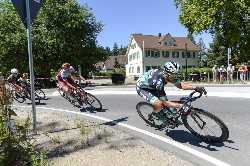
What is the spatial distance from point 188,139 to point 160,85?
3.96ft

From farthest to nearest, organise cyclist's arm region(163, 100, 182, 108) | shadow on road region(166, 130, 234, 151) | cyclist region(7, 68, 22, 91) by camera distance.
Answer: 1. cyclist region(7, 68, 22, 91)
2. cyclist's arm region(163, 100, 182, 108)
3. shadow on road region(166, 130, 234, 151)

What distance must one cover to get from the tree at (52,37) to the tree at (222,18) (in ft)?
30.8

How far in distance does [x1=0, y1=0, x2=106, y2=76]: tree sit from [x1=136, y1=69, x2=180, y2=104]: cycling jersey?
32.9 metres

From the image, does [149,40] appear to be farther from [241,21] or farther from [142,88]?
[142,88]

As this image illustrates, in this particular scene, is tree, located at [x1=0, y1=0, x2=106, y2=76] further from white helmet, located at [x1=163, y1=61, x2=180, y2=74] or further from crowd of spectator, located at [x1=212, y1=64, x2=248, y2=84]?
white helmet, located at [x1=163, y1=61, x2=180, y2=74]

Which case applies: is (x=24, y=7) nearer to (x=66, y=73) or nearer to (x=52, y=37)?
(x=66, y=73)

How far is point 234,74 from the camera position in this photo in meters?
40.0

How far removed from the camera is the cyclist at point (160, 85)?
8.90 metres

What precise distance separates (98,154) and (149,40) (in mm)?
88276

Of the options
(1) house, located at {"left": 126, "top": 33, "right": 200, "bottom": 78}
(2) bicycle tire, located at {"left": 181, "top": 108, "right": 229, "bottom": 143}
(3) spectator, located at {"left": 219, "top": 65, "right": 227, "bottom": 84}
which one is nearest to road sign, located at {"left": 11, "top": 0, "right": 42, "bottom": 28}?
(2) bicycle tire, located at {"left": 181, "top": 108, "right": 229, "bottom": 143}

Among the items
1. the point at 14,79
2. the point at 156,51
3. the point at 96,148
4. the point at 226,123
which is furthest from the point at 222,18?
the point at 156,51

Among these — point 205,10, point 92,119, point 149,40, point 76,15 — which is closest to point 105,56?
point 76,15

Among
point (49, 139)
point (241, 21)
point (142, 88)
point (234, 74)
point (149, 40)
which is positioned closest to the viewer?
point (49, 139)

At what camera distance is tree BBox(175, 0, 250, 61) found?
44194mm
